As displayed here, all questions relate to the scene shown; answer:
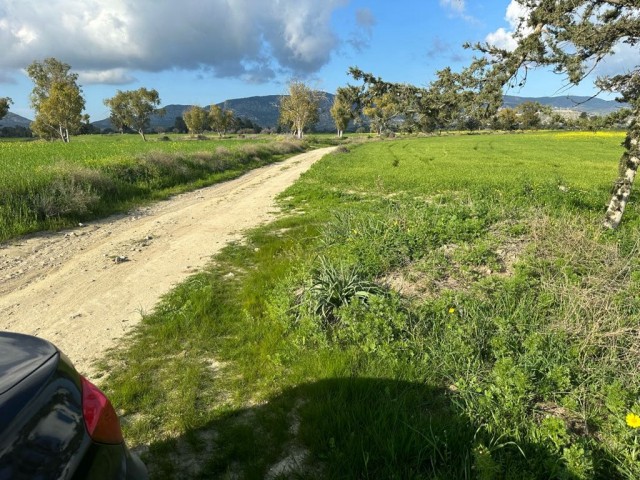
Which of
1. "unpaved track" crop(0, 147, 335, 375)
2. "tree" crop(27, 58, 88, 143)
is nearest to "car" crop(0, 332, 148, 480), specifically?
"unpaved track" crop(0, 147, 335, 375)

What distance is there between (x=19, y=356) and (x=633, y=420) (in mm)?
4170

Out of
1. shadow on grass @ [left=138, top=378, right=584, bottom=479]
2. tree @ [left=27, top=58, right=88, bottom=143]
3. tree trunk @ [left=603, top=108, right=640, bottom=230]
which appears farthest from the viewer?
tree @ [left=27, top=58, right=88, bottom=143]

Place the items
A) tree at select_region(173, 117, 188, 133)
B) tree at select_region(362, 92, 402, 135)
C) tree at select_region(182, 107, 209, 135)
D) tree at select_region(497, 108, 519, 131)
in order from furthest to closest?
tree at select_region(173, 117, 188, 133) → tree at select_region(182, 107, 209, 135) → tree at select_region(497, 108, 519, 131) → tree at select_region(362, 92, 402, 135)

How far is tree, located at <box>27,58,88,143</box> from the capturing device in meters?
60.0

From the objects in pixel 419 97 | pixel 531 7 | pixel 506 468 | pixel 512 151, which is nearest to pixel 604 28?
pixel 531 7

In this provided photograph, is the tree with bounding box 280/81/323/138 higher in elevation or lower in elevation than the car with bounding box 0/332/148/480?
higher

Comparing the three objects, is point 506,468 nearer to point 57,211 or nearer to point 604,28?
point 604,28

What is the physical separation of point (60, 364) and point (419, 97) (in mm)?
7513

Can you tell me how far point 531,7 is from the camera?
283 inches

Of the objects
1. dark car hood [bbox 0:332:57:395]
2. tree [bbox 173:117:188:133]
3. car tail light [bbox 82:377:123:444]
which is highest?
tree [bbox 173:117:188:133]

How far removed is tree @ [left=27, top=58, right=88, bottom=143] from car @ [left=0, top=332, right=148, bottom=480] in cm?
7250

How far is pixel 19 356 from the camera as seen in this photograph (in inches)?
76.7

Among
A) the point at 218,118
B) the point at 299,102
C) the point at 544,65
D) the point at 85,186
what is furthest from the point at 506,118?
the point at 218,118

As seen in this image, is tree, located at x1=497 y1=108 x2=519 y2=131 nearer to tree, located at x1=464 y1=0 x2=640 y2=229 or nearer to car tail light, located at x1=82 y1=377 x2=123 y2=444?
tree, located at x1=464 y1=0 x2=640 y2=229
